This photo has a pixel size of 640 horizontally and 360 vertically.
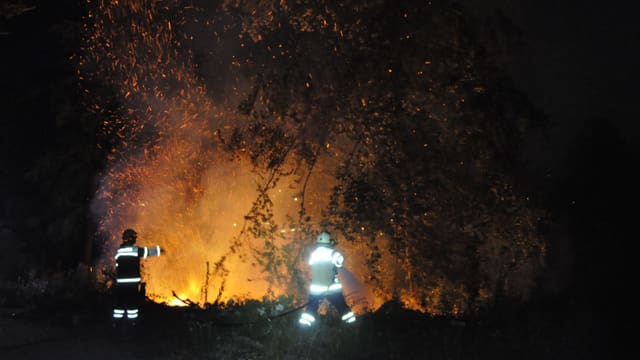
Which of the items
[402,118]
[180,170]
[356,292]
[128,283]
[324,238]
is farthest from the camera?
[180,170]

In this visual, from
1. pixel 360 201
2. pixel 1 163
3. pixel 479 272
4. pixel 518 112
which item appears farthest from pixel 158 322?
pixel 1 163

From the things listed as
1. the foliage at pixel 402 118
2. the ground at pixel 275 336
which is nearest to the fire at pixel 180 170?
the foliage at pixel 402 118

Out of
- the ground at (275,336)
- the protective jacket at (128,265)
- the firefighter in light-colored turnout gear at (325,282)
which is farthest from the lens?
the protective jacket at (128,265)

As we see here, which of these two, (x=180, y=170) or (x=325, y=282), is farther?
(x=180, y=170)

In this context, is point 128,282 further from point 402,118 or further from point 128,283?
point 402,118

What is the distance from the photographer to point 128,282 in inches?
448

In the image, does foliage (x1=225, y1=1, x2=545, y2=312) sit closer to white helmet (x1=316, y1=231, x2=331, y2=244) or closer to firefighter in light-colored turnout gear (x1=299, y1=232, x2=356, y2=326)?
white helmet (x1=316, y1=231, x2=331, y2=244)

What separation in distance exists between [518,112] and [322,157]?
4227mm

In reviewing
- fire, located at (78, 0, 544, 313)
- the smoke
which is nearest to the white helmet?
fire, located at (78, 0, 544, 313)

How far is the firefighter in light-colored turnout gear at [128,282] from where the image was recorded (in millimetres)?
11172

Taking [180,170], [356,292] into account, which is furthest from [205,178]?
[356,292]

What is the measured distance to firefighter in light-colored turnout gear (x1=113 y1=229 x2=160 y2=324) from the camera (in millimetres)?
11172

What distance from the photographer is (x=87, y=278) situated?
16.1 metres

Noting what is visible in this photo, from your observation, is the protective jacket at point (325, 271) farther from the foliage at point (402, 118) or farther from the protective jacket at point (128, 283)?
the protective jacket at point (128, 283)
